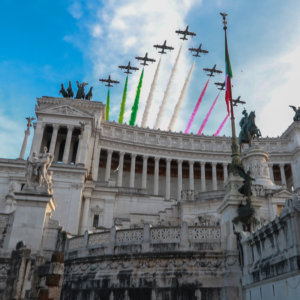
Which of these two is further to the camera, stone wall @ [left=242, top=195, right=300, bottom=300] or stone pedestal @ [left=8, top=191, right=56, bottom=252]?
stone pedestal @ [left=8, top=191, right=56, bottom=252]

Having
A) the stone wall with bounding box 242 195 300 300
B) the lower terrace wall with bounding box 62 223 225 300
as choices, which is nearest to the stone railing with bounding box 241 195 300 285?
the stone wall with bounding box 242 195 300 300

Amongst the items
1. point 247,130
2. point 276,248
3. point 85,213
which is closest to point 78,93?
point 85,213

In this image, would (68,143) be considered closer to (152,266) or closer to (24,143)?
(24,143)

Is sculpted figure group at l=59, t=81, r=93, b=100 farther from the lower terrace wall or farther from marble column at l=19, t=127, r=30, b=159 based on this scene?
the lower terrace wall

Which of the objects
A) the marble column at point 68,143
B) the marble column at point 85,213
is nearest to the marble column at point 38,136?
the marble column at point 68,143

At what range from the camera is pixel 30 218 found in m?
19.1

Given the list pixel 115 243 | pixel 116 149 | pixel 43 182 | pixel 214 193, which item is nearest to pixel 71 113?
pixel 116 149

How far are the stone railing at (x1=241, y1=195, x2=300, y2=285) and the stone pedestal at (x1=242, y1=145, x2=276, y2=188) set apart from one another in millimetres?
23929

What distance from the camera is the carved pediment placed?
5438cm

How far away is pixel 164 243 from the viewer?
16641 millimetres

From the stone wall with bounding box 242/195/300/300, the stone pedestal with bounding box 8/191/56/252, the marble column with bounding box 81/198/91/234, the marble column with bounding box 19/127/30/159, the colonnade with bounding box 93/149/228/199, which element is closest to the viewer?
the stone wall with bounding box 242/195/300/300

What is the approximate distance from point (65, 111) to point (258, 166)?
33.7 meters

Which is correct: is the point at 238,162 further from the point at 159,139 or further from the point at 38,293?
the point at 159,139

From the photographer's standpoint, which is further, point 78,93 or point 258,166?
point 78,93
